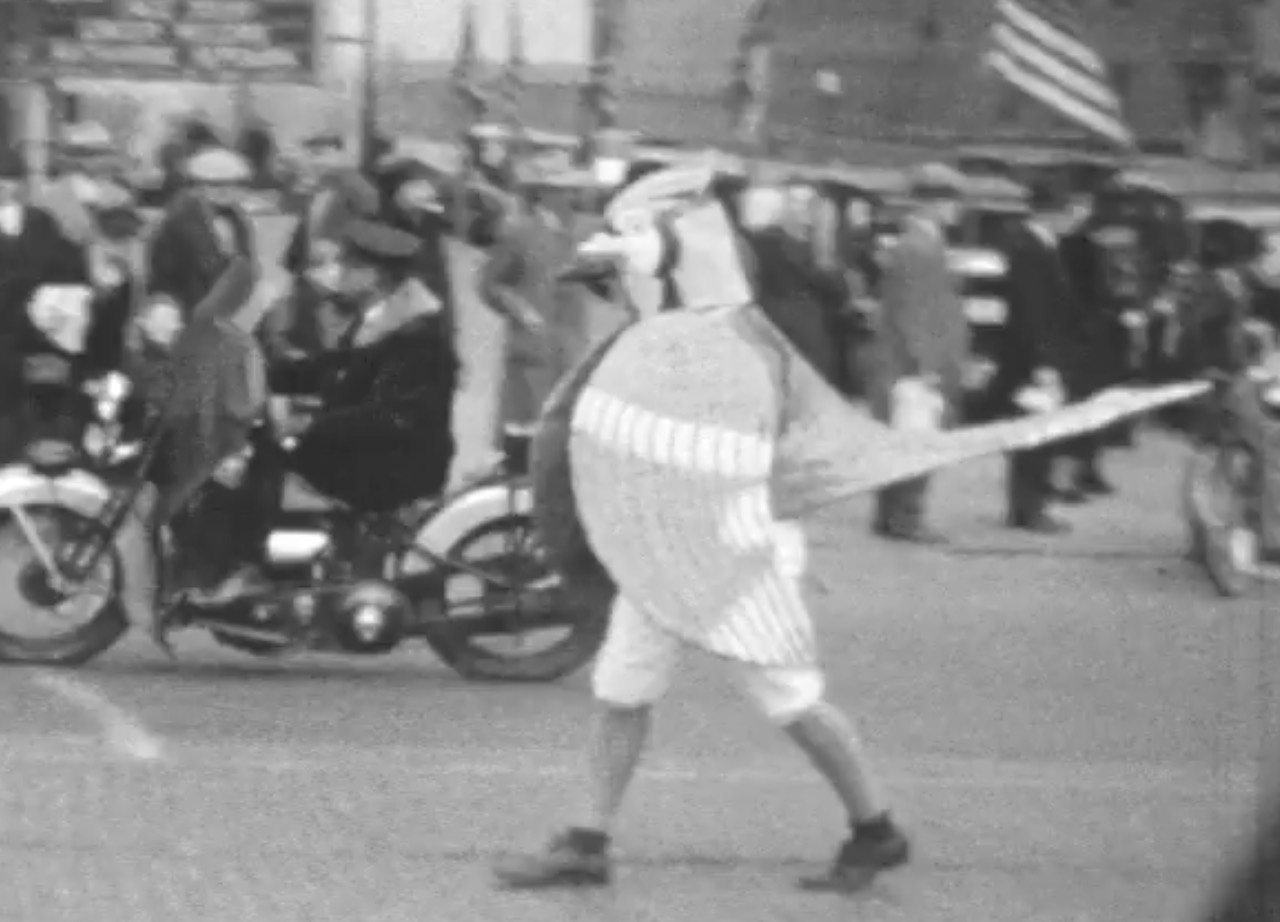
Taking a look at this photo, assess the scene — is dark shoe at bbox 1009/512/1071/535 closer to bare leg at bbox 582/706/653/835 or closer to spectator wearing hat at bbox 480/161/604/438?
spectator wearing hat at bbox 480/161/604/438

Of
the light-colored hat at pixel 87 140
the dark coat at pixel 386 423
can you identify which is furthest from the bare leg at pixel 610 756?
the light-colored hat at pixel 87 140

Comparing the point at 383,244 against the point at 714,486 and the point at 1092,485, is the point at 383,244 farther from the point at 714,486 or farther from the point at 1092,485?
the point at 1092,485

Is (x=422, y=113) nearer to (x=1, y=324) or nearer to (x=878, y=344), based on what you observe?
(x=878, y=344)

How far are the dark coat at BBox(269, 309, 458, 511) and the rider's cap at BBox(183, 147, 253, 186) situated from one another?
4.69 feet

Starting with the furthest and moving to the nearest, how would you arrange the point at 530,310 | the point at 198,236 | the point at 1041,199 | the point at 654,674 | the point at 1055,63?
1. the point at 1055,63
2. the point at 1041,199
3. the point at 530,310
4. the point at 198,236
5. the point at 654,674

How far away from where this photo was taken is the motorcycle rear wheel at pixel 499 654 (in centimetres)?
895

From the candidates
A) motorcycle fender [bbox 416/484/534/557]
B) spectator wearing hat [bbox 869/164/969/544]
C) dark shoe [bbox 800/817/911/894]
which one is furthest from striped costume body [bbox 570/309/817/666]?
spectator wearing hat [bbox 869/164/969/544]

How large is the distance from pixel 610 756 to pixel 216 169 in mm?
4556

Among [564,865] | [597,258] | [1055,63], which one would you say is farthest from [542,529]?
[1055,63]

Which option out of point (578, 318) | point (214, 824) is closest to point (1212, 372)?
point (578, 318)

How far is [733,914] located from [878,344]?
779cm

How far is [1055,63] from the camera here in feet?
72.7

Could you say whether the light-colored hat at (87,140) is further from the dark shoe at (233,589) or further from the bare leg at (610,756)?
the bare leg at (610,756)

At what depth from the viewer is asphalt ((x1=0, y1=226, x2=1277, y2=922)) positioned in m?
6.41
